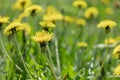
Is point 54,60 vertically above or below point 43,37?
below

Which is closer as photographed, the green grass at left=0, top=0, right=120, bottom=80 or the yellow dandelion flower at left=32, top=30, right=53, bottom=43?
the yellow dandelion flower at left=32, top=30, right=53, bottom=43

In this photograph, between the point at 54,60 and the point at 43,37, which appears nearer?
the point at 43,37

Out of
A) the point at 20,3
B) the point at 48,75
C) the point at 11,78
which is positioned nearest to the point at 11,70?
the point at 11,78

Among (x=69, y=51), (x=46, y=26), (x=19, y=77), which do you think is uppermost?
(x=46, y=26)

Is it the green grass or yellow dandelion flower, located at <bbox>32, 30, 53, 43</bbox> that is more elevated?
yellow dandelion flower, located at <bbox>32, 30, 53, 43</bbox>

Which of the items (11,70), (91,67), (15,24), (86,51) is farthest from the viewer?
(86,51)

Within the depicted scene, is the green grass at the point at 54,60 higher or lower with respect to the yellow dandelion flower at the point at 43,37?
lower

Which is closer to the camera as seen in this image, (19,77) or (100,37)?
(19,77)

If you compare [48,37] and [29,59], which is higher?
[48,37]

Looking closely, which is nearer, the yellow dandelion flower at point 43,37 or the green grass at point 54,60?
the yellow dandelion flower at point 43,37

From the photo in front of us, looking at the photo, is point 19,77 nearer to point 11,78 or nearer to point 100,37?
point 11,78

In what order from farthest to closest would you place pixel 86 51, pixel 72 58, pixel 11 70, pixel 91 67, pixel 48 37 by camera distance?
pixel 86 51, pixel 72 58, pixel 91 67, pixel 11 70, pixel 48 37
